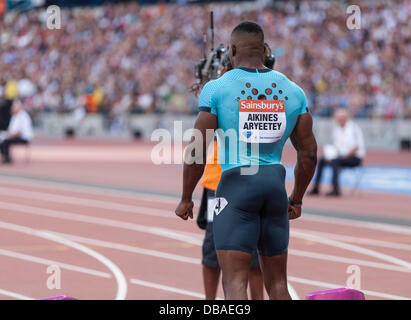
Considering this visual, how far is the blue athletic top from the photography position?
5301 mm

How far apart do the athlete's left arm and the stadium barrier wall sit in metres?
21.0

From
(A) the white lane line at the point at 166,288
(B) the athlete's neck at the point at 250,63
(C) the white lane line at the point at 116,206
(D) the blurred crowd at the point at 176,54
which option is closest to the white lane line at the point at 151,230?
(C) the white lane line at the point at 116,206

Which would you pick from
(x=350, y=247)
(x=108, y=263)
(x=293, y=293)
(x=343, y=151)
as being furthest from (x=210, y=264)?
(x=343, y=151)

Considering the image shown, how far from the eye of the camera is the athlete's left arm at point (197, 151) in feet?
17.4

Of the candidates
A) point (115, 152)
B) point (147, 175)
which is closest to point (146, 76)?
point (115, 152)

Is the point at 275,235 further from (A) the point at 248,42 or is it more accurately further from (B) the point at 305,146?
(A) the point at 248,42

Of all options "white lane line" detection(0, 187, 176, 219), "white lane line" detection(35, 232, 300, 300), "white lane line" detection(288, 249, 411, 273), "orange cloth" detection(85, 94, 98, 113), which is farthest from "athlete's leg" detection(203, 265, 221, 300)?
"orange cloth" detection(85, 94, 98, 113)

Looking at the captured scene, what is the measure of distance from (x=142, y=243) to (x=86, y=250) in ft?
2.68

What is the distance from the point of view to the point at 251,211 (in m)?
5.29


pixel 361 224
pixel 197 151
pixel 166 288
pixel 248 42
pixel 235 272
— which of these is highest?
pixel 248 42

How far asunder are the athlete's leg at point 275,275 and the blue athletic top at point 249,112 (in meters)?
0.58

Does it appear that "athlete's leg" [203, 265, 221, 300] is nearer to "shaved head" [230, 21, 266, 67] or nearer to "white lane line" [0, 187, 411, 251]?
"shaved head" [230, 21, 266, 67]

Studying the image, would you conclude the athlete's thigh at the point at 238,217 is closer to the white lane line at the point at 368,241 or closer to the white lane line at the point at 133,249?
the white lane line at the point at 133,249

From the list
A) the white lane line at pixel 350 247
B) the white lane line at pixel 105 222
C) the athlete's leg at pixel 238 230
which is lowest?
the white lane line at pixel 350 247
